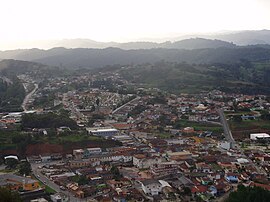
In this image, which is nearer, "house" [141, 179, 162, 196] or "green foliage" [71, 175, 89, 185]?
"house" [141, 179, 162, 196]

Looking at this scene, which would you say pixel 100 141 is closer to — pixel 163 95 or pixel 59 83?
pixel 163 95

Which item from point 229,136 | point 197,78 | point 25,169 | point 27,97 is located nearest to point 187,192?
point 25,169

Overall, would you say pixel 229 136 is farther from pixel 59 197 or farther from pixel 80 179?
pixel 59 197

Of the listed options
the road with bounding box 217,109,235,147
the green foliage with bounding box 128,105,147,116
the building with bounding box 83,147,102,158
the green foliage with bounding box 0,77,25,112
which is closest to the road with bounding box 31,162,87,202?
the building with bounding box 83,147,102,158

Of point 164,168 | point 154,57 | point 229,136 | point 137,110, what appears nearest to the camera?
point 164,168

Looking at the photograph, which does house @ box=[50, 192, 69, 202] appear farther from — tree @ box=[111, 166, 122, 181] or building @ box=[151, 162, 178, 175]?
building @ box=[151, 162, 178, 175]

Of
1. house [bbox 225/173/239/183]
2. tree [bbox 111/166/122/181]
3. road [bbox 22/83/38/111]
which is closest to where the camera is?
house [bbox 225/173/239/183]

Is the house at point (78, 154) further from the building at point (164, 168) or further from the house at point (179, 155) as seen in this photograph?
the house at point (179, 155)
